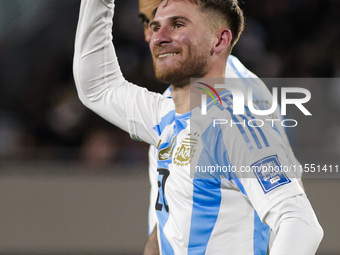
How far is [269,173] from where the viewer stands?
173 cm

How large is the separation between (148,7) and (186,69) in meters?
1.19

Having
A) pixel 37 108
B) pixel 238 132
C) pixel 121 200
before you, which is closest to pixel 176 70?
pixel 238 132

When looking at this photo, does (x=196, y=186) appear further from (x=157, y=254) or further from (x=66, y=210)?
(x=66, y=210)

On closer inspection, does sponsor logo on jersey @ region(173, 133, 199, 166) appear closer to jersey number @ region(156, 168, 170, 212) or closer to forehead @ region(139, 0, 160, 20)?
jersey number @ region(156, 168, 170, 212)

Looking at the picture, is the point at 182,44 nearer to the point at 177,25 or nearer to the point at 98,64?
the point at 177,25

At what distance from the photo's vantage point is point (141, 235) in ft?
16.8

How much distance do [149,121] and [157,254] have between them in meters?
0.66

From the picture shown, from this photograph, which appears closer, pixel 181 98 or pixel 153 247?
pixel 181 98

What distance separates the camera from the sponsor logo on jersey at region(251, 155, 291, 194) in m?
1.72

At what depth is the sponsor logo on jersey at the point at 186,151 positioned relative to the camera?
2002 mm

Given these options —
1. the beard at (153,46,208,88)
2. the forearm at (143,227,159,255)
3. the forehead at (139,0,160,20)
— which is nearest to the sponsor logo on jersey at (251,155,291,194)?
the beard at (153,46,208,88)

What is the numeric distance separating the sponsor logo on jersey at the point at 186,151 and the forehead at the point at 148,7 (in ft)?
3.80

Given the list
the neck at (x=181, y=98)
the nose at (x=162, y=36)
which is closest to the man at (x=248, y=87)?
the neck at (x=181, y=98)

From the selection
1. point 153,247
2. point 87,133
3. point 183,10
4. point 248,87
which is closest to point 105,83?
point 183,10
